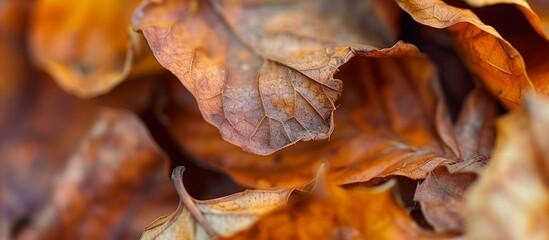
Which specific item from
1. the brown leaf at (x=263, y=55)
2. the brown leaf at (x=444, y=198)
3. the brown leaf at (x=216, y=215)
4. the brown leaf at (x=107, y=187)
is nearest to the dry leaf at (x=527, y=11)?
the brown leaf at (x=263, y=55)

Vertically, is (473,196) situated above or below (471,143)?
above

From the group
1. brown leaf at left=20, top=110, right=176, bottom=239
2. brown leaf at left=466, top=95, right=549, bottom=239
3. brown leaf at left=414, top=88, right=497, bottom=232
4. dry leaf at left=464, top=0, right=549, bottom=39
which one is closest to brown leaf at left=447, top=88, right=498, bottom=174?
brown leaf at left=414, top=88, right=497, bottom=232

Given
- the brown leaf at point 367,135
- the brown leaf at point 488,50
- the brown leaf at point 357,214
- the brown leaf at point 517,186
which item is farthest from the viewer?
the brown leaf at point 367,135

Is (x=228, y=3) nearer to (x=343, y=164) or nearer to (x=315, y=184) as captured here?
(x=343, y=164)

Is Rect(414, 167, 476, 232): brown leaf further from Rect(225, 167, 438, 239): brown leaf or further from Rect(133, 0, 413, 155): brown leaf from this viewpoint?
Rect(133, 0, 413, 155): brown leaf

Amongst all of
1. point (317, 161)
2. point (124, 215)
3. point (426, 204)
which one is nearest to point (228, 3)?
point (317, 161)

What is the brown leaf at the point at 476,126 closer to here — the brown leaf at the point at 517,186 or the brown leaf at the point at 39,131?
the brown leaf at the point at 517,186

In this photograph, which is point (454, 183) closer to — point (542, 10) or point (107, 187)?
point (542, 10)

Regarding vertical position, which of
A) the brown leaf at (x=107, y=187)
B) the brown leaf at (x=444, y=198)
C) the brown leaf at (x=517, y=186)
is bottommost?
the brown leaf at (x=107, y=187)
